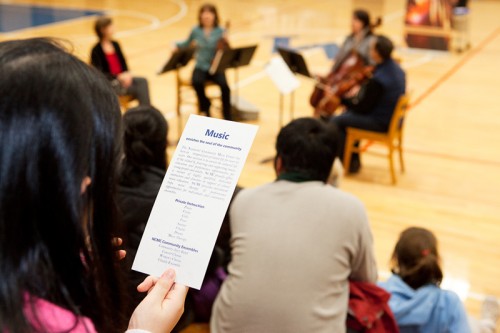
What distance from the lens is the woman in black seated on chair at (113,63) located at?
6.57m

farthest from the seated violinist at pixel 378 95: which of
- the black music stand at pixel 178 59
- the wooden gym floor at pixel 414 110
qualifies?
the black music stand at pixel 178 59

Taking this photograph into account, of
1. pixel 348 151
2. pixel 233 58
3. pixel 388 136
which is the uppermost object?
pixel 233 58

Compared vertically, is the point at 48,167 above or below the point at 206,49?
above

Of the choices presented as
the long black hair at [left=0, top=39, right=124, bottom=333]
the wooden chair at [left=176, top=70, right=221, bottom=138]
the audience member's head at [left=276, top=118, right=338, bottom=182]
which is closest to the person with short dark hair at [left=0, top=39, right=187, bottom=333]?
the long black hair at [left=0, top=39, right=124, bottom=333]

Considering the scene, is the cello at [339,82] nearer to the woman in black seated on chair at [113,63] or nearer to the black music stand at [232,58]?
the black music stand at [232,58]

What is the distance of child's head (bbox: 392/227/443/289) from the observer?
9.81ft

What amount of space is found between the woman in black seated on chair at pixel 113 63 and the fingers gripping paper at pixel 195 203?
5.26 meters

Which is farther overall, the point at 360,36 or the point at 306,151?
the point at 360,36

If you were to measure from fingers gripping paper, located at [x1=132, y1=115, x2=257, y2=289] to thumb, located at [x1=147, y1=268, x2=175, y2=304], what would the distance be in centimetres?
1

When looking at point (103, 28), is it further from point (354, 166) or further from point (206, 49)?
point (354, 166)

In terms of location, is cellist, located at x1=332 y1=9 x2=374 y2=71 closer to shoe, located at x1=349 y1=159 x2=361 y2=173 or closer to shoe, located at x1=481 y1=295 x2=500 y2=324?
shoe, located at x1=349 y1=159 x2=361 y2=173

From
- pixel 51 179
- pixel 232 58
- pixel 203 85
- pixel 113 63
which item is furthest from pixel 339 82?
pixel 51 179

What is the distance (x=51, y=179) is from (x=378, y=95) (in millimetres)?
4778

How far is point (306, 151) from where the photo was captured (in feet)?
9.47
